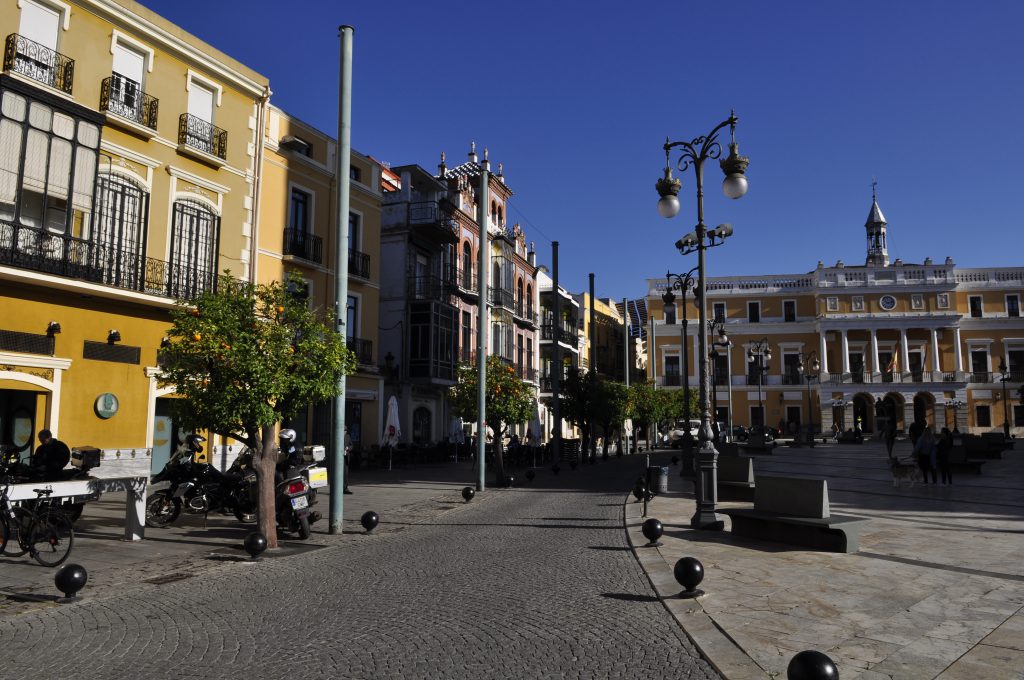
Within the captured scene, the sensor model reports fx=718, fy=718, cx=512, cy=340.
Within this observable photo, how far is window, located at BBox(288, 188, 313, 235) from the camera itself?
2345 centimetres

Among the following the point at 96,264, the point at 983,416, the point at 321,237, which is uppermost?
the point at 321,237

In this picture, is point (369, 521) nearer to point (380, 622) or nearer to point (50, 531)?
point (50, 531)

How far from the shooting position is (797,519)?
9.37 m

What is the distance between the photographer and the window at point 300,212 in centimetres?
2345

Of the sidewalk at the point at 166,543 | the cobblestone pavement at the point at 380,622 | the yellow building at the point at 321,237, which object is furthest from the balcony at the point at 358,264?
the cobblestone pavement at the point at 380,622

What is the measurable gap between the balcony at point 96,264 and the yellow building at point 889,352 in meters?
42.8

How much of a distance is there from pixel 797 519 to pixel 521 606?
459 cm

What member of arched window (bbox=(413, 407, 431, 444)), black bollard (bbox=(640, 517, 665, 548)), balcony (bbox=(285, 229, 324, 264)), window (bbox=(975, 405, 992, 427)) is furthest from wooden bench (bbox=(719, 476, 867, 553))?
window (bbox=(975, 405, 992, 427))

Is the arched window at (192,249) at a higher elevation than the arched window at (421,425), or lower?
higher

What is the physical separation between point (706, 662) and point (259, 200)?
19.6 metres

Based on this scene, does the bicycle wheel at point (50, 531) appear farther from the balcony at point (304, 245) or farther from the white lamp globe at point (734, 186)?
the balcony at point (304, 245)

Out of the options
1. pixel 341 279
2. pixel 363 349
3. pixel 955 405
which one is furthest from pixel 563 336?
pixel 341 279

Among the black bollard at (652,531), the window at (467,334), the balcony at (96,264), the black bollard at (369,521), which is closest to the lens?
the black bollard at (652,531)

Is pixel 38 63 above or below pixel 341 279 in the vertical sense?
above
